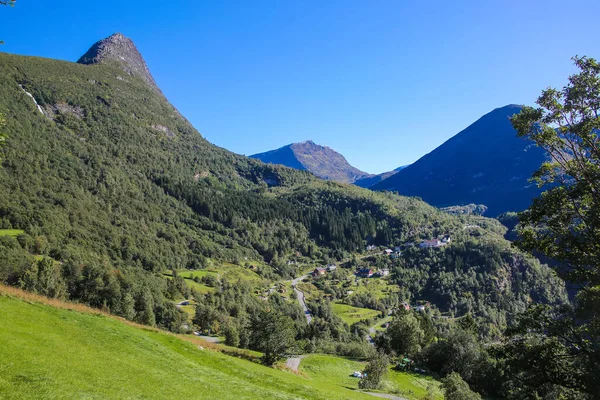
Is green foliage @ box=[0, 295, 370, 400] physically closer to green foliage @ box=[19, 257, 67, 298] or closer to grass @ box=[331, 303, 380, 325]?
green foliage @ box=[19, 257, 67, 298]

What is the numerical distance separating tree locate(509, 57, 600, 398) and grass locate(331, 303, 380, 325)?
161916mm

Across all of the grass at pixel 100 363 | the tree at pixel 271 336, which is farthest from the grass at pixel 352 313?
the grass at pixel 100 363

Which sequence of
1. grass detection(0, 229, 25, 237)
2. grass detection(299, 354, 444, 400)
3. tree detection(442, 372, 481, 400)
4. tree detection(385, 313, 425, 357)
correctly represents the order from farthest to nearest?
grass detection(0, 229, 25, 237), tree detection(385, 313, 425, 357), grass detection(299, 354, 444, 400), tree detection(442, 372, 481, 400)

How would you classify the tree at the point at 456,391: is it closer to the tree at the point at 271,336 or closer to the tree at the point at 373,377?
the tree at the point at 373,377

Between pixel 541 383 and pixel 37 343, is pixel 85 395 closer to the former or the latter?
pixel 37 343

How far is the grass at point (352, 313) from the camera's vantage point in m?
180

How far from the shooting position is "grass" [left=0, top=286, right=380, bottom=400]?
1673cm

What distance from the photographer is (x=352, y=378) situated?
64.6m

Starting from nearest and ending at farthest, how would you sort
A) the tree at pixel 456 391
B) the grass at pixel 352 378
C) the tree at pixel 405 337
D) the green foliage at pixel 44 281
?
1. the tree at pixel 456 391
2. the grass at pixel 352 378
3. the tree at pixel 405 337
4. the green foliage at pixel 44 281

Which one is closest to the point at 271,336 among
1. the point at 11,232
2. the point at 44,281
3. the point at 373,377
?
the point at 373,377

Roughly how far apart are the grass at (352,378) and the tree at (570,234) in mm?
41058

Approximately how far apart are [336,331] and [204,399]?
428ft

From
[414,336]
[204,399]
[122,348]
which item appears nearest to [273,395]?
[204,399]

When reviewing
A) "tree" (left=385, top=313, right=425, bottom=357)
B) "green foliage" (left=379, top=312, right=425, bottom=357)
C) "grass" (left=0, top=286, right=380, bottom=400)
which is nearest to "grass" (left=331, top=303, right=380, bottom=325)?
"green foliage" (left=379, top=312, right=425, bottom=357)
